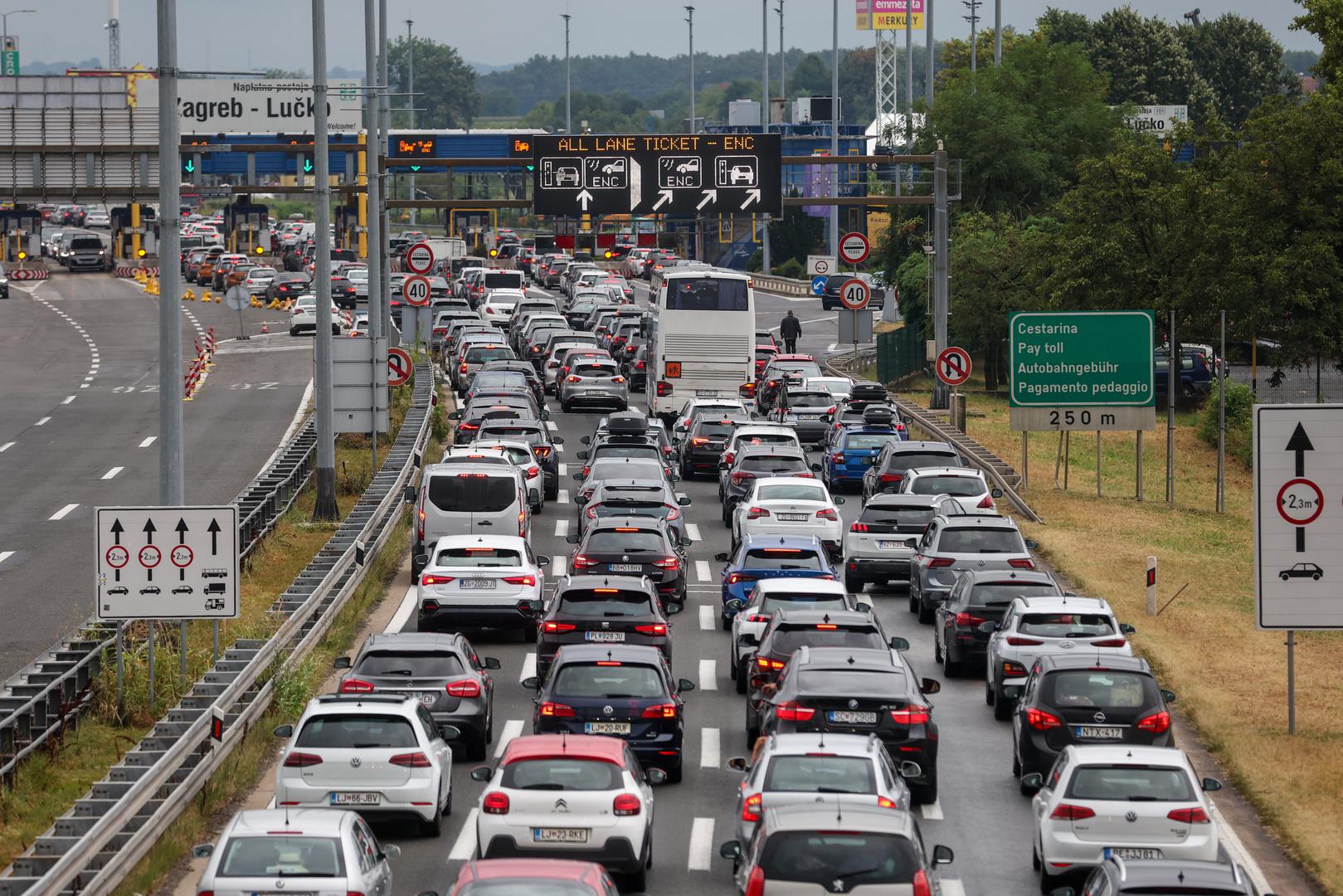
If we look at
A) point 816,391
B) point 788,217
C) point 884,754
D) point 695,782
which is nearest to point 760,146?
point 816,391

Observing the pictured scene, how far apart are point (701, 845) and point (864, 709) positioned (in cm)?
209

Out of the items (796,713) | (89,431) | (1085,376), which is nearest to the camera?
(796,713)

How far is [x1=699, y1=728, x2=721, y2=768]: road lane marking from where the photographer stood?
898 inches

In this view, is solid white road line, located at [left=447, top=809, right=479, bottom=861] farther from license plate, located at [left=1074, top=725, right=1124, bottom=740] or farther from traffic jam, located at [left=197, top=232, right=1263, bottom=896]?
license plate, located at [left=1074, top=725, right=1124, bottom=740]

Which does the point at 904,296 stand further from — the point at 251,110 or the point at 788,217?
the point at 788,217

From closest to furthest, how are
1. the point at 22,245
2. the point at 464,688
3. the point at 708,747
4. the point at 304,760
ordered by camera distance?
the point at 304,760
the point at 464,688
the point at 708,747
the point at 22,245

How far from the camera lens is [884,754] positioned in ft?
58.2

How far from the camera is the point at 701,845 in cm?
1941

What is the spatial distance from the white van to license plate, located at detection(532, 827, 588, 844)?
16.0 metres

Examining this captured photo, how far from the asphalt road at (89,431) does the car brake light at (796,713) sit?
11.2 m

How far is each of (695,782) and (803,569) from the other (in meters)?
7.70

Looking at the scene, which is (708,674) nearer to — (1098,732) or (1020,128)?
(1098,732)

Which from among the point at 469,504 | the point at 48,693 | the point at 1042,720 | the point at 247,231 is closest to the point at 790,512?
the point at 469,504

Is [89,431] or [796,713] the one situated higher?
[796,713]
